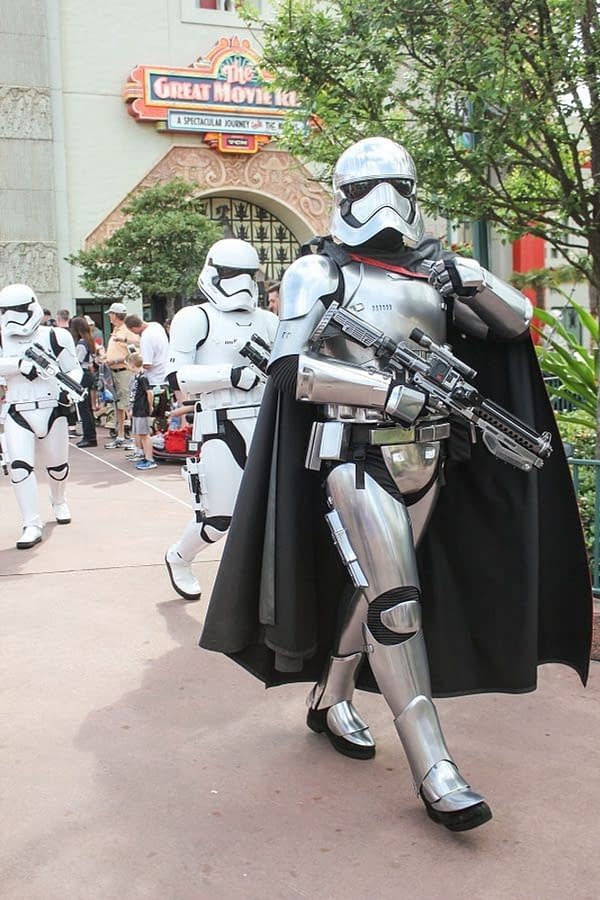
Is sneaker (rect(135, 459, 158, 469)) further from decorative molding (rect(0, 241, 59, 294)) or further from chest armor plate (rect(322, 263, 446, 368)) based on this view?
decorative molding (rect(0, 241, 59, 294))

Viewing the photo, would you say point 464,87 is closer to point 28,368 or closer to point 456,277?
point 456,277

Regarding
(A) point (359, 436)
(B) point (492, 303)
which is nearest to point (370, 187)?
(B) point (492, 303)

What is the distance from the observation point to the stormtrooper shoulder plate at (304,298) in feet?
9.40

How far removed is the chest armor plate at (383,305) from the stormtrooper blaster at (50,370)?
12.9 feet

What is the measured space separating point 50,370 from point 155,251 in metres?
11.1

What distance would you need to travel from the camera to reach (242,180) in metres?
21.3

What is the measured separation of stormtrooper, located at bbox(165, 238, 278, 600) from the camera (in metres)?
4.57

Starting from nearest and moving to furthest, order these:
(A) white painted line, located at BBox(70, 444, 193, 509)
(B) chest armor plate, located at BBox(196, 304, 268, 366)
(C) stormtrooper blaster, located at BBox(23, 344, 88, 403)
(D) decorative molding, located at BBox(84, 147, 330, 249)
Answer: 1. (B) chest armor plate, located at BBox(196, 304, 268, 366)
2. (C) stormtrooper blaster, located at BBox(23, 344, 88, 403)
3. (A) white painted line, located at BBox(70, 444, 193, 509)
4. (D) decorative molding, located at BBox(84, 147, 330, 249)

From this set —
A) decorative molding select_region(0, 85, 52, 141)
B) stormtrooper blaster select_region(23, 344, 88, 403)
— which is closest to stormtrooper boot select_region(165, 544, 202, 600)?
stormtrooper blaster select_region(23, 344, 88, 403)

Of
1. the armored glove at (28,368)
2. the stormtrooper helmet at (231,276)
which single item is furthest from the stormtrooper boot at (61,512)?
the stormtrooper helmet at (231,276)

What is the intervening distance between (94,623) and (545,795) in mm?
2498

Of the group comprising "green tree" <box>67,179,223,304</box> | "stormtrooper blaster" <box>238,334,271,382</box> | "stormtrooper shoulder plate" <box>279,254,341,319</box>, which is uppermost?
"green tree" <box>67,179,223,304</box>

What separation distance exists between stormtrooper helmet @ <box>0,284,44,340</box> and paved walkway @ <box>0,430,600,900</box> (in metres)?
2.49

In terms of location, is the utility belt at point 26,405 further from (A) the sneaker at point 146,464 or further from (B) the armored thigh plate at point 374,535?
(B) the armored thigh plate at point 374,535
